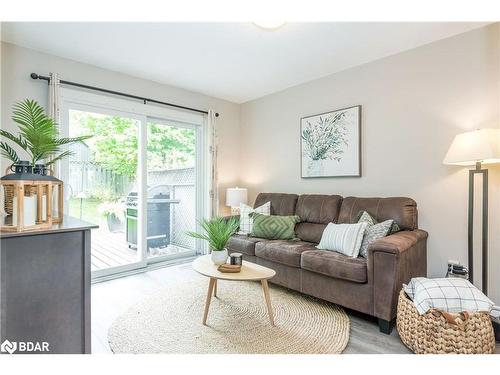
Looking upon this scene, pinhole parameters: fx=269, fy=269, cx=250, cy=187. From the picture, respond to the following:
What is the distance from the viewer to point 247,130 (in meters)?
4.45

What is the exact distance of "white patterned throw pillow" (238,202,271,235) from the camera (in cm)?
331

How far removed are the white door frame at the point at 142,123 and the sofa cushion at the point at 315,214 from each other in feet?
5.12

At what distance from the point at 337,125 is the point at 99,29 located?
2617 mm

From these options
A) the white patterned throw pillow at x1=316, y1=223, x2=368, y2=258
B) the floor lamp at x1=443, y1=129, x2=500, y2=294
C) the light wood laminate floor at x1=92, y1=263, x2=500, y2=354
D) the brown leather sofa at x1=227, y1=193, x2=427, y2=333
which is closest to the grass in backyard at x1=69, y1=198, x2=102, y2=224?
the light wood laminate floor at x1=92, y1=263, x2=500, y2=354

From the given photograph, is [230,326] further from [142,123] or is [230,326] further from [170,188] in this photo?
[142,123]

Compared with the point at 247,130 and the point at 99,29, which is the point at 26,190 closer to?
the point at 99,29

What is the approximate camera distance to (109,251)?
3.40 metres

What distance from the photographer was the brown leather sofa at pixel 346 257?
1985 millimetres

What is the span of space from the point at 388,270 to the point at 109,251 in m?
3.14

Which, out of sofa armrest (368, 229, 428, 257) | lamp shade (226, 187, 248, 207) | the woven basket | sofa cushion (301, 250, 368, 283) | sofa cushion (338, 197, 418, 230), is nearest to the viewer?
the woven basket

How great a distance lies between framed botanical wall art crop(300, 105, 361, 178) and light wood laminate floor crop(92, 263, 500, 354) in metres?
1.62

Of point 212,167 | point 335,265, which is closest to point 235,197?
point 212,167

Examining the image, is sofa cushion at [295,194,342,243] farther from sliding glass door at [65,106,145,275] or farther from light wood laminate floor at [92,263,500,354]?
sliding glass door at [65,106,145,275]

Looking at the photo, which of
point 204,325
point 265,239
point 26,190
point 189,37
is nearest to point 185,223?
point 265,239
